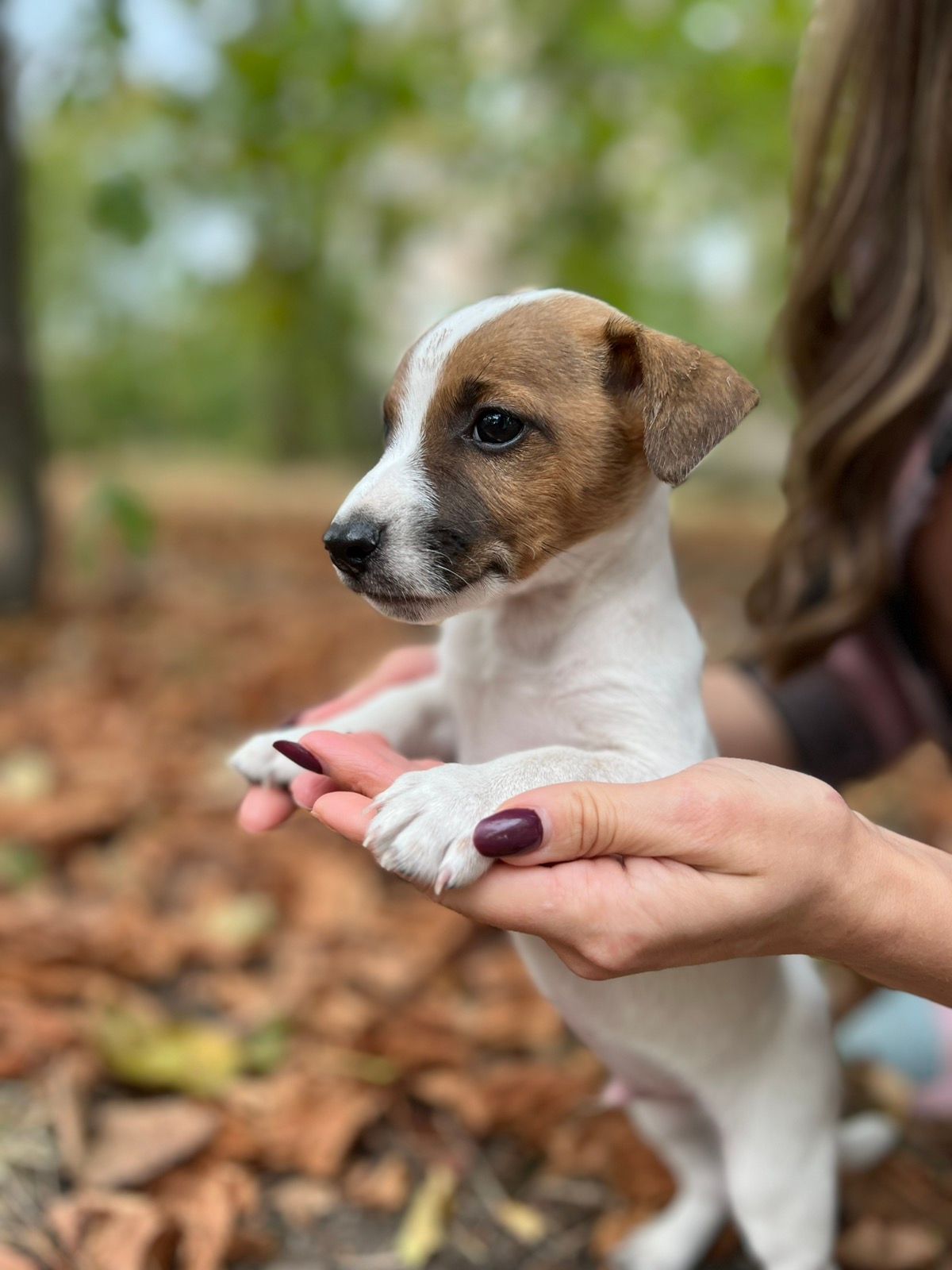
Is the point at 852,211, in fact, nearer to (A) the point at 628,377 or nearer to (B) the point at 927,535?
(B) the point at 927,535

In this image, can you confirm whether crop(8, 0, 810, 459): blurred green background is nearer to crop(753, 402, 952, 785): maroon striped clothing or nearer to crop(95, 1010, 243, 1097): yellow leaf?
crop(753, 402, 952, 785): maroon striped clothing

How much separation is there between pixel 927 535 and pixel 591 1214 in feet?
5.61

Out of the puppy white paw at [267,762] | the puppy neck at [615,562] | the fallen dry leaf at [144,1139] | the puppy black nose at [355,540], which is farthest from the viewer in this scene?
the fallen dry leaf at [144,1139]

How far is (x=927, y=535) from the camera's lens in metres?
2.73

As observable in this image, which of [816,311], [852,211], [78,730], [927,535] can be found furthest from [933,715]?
[78,730]

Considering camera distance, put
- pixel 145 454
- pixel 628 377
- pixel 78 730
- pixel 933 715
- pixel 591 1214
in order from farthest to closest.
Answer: pixel 145 454
pixel 78 730
pixel 933 715
pixel 591 1214
pixel 628 377

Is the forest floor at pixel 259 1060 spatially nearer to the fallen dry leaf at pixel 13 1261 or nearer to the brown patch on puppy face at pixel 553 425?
the fallen dry leaf at pixel 13 1261

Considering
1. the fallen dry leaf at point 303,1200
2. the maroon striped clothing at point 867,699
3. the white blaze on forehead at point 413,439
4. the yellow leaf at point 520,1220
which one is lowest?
the yellow leaf at point 520,1220

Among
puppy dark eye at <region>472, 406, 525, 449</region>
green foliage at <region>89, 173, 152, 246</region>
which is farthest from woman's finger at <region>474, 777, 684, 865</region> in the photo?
green foliage at <region>89, 173, 152, 246</region>

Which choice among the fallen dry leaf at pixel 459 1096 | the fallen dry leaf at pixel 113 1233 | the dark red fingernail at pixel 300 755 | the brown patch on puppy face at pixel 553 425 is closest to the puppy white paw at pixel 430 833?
the dark red fingernail at pixel 300 755

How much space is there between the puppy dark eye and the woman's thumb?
0.52 metres

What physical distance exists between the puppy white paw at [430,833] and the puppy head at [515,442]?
29 centimetres

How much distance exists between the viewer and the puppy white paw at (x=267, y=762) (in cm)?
198

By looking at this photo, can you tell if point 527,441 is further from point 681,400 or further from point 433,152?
point 433,152
